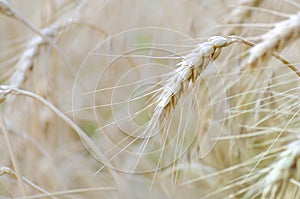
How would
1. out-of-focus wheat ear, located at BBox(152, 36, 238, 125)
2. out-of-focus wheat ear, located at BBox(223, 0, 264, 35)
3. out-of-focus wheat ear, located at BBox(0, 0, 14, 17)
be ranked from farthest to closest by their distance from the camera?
out-of-focus wheat ear, located at BBox(223, 0, 264, 35) → out-of-focus wheat ear, located at BBox(0, 0, 14, 17) → out-of-focus wheat ear, located at BBox(152, 36, 238, 125)

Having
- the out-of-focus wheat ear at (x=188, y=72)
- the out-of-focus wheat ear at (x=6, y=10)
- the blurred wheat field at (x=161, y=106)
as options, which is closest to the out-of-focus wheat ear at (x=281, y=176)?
the blurred wheat field at (x=161, y=106)

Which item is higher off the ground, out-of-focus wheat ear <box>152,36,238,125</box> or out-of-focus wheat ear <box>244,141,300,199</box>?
out-of-focus wheat ear <box>152,36,238,125</box>

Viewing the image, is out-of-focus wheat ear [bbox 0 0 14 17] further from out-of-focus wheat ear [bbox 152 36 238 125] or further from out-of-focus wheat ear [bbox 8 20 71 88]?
out-of-focus wheat ear [bbox 152 36 238 125]

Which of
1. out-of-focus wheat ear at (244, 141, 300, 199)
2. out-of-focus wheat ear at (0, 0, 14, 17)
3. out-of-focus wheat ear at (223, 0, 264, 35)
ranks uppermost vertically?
out-of-focus wheat ear at (0, 0, 14, 17)

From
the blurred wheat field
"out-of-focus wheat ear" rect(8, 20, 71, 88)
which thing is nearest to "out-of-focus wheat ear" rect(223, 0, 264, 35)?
the blurred wheat field

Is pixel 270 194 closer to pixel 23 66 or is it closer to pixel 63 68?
pixel 23 66

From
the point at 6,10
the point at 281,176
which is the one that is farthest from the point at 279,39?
the point at 6,10

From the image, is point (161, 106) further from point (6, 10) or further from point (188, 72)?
point (6, 10)
